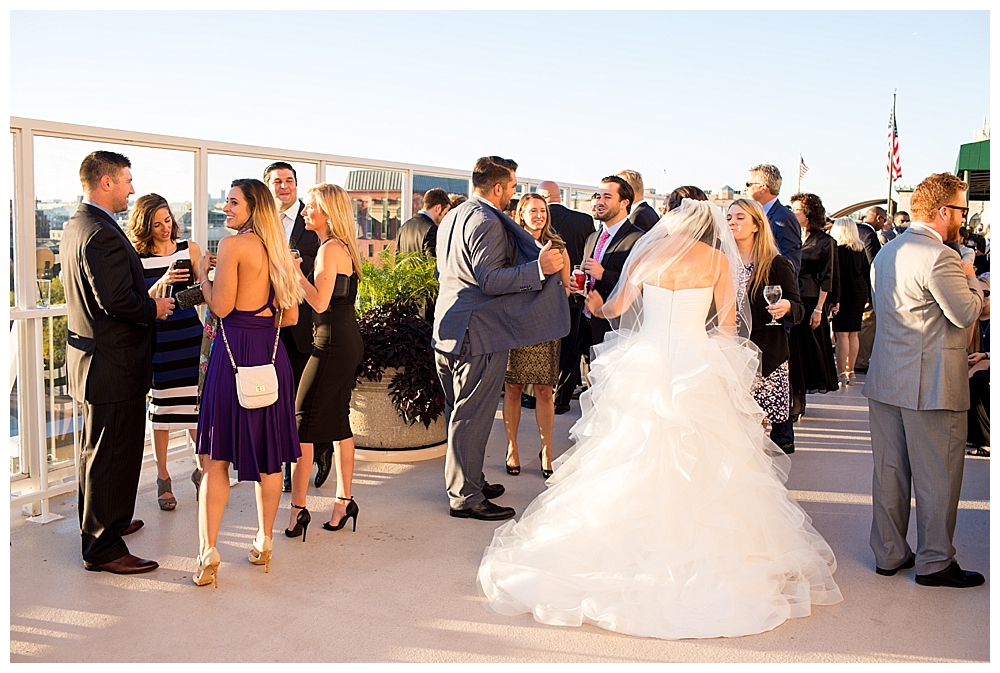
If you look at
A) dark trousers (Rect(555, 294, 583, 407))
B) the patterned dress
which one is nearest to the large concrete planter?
dark trousers (Rect(555, 294, 583, 407))

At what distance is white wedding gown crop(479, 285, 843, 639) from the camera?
3.73m

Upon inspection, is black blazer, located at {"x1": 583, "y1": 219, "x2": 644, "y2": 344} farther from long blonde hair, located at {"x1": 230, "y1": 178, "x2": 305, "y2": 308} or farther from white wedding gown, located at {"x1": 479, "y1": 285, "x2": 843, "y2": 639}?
long blonde hair, located at {"x1": 230, "y1": 178, "x2": 305, "y2": 308}

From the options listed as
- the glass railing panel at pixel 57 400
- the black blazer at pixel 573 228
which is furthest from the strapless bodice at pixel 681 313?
the glass railing panel at pixel 57 400

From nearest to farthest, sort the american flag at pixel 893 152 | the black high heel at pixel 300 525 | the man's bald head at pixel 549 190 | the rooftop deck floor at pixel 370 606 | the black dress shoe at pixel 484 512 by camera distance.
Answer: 1. the rooftop deck floor at pixel 370 606
2. the black high heel at pixel 300 525
3. the black dress shoe at pixel 484 512
4. the man's bald head at pixel 549 190
5. the american flag at pixel 893 152

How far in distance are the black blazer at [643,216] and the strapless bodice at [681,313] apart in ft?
6.73

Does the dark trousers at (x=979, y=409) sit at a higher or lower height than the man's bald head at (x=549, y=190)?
lower

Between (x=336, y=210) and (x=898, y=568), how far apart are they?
3314 millimetres

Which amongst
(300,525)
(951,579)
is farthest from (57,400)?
(951,579)

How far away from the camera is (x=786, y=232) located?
6543mm

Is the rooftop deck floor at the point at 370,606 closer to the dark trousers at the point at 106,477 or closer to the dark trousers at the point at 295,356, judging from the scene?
the dark trousers at the point at 106,477

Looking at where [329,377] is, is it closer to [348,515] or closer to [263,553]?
→ [348,515]

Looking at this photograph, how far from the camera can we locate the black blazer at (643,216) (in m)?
6.43

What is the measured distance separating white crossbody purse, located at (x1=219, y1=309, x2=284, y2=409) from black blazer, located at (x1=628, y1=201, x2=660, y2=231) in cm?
318

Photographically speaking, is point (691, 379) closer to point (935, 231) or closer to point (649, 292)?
point (649, 292)
